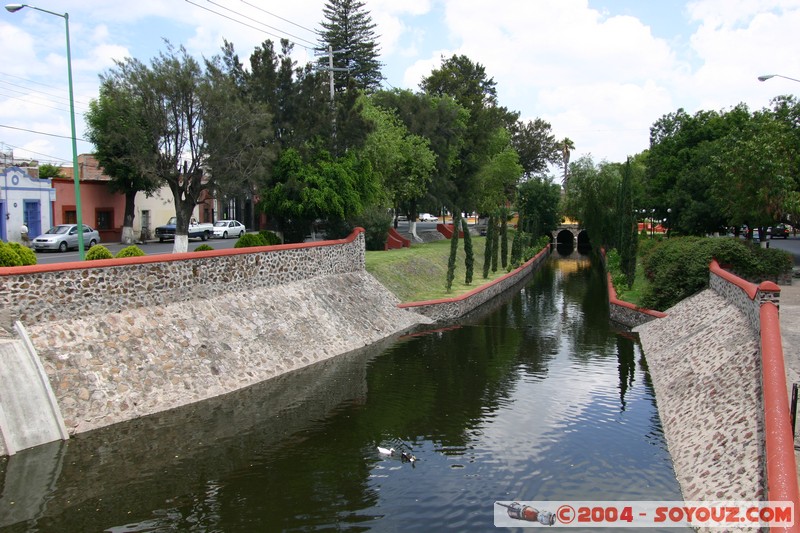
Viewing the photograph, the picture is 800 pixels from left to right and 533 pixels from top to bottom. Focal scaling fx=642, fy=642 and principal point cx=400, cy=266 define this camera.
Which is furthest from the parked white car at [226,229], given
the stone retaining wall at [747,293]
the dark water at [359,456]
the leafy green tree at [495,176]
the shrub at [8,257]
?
the stone retaining wall at [747,293]

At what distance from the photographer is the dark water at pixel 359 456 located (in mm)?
10711

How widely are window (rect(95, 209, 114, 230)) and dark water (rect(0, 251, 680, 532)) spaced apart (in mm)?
30859

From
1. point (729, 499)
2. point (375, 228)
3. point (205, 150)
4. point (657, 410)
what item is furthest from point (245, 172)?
point (729, 499)

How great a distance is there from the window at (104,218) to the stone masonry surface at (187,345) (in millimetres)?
25917

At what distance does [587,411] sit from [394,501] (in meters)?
7.18

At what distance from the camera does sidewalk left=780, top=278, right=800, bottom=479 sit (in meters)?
14.6

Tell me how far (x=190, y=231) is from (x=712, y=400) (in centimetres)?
3992

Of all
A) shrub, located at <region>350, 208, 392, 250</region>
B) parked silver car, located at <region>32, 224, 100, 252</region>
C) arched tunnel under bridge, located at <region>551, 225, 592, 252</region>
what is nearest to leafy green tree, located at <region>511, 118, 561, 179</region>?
arched tunnel under bridge, located at <region>551, 225, 592, 252</region>

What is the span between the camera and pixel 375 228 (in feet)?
137

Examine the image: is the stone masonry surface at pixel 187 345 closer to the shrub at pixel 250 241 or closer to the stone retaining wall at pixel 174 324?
the stone retaining wall at pixel 174 324

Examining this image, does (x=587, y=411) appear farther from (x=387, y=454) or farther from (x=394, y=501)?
(x=394, y=501)

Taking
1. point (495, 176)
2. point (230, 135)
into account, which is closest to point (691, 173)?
point (495, 176)

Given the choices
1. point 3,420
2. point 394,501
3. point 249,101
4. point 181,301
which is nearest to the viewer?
point 394,501

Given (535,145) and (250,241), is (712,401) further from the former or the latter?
(535,145)
